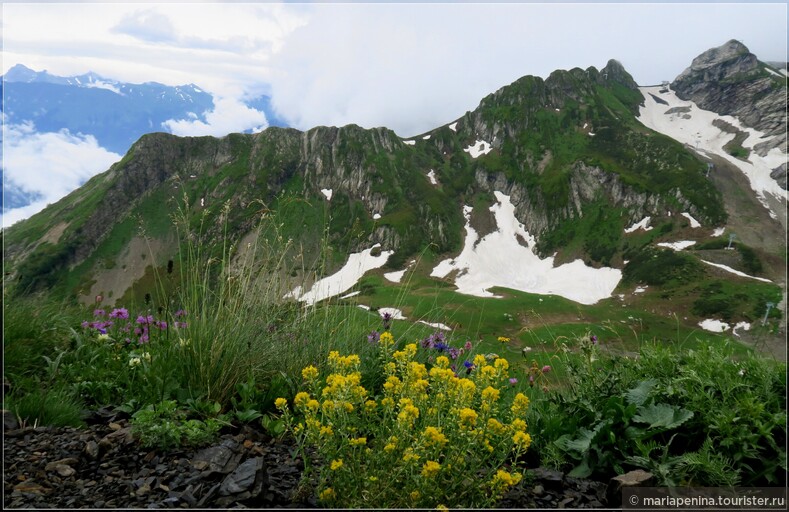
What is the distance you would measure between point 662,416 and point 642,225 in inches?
6968

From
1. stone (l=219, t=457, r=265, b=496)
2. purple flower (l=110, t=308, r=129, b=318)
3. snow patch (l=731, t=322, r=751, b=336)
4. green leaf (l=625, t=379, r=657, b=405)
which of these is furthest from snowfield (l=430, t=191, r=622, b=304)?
stone (l=219, t=457, r=265, b=496)

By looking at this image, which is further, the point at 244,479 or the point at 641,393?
the point at 641,393

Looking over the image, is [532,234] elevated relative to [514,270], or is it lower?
elevated

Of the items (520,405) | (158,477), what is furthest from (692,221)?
(158,477)

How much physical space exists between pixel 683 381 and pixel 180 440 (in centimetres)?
488

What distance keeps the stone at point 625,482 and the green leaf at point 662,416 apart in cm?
47

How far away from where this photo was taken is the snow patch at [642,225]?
156 metres

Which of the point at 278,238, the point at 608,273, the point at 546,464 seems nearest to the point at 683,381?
the point at 546,464

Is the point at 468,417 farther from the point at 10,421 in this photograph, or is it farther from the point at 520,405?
the point at 10,421

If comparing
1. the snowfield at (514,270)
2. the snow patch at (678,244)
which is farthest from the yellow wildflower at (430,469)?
the snow patch at (678,244)

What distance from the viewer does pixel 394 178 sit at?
19800cm

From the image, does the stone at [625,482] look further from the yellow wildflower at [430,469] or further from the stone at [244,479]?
the stone at [244,479]

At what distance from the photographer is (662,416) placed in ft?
13.5

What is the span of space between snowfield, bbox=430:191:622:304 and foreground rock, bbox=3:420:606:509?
122999mm
